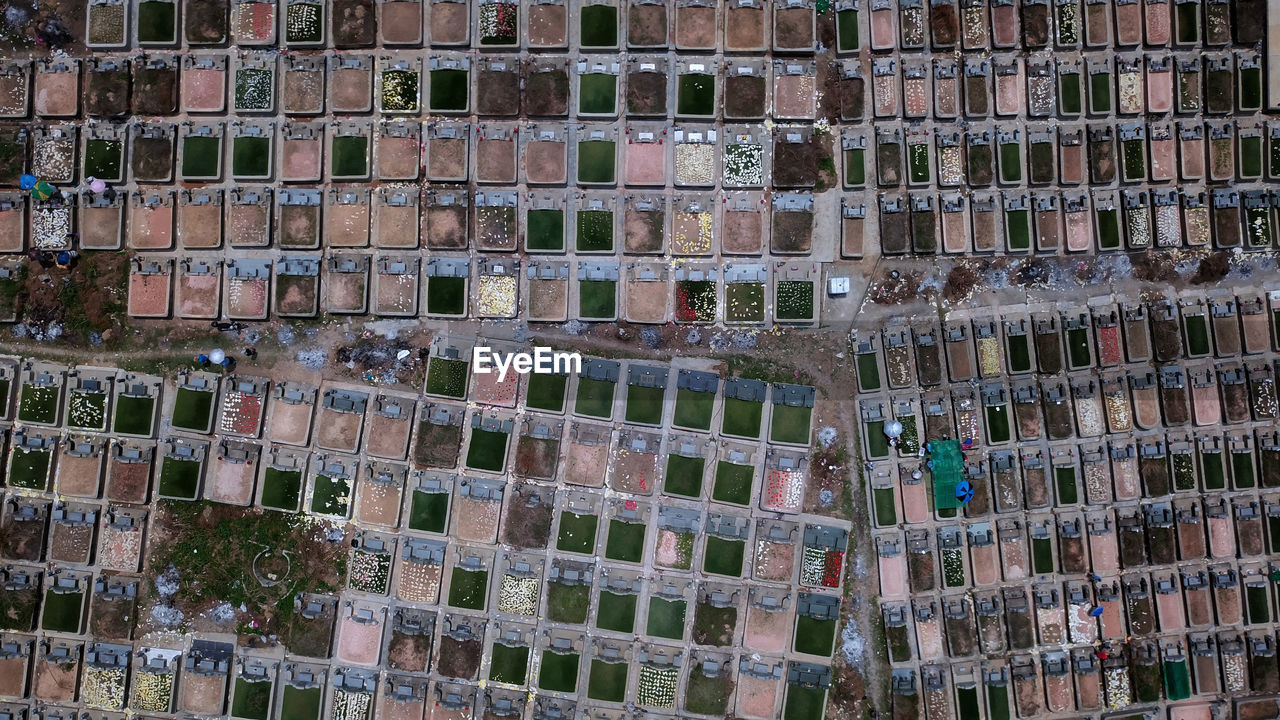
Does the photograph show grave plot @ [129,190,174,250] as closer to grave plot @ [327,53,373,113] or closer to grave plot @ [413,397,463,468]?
grave plot @ [327,53,373,113]

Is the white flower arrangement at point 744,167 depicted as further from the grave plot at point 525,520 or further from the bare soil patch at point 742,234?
the grave plot at point 525,520

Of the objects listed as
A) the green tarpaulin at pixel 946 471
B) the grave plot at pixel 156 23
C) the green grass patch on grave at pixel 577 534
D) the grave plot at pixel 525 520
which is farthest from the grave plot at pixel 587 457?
the grave plot at pixel 156 23

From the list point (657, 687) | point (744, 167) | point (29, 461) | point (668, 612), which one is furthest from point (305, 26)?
point (657, 687)

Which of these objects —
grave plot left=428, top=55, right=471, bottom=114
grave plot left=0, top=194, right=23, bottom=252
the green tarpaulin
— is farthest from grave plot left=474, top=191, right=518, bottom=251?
the green tarpaulin

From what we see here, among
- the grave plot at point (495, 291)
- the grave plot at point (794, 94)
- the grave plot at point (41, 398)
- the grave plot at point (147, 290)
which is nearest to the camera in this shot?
the grave plot at point (41, 398)

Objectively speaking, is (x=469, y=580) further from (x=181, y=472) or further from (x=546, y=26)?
(x=546, y=26)
